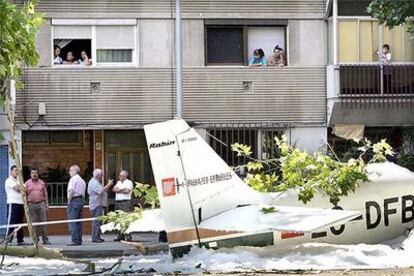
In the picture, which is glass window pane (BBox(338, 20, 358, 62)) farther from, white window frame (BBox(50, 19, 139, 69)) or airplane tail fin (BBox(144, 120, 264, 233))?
airplane tail fin (BBox(144, 120, 264, 233))

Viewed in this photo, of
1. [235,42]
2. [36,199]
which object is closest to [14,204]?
[36,199]

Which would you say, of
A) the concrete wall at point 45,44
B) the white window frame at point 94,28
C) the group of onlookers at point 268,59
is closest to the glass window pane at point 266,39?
the group of onlookers at point 268,59

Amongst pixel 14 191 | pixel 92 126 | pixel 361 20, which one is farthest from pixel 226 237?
pixel 361 20

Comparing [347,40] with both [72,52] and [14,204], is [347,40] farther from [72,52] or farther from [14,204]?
[14,204]

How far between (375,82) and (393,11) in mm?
5669

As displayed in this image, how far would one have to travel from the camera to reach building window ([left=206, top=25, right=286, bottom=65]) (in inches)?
968

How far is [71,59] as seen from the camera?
949 inches

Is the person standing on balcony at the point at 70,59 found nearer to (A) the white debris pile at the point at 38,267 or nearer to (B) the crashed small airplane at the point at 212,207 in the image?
(A) the white debris pile at the point at 38,267

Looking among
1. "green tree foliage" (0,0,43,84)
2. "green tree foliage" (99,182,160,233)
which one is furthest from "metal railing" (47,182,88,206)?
"green tree foliage" (99,182,160,233)

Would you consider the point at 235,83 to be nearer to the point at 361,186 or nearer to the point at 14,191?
the point at 14,191

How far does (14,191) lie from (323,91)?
9901 millimetres

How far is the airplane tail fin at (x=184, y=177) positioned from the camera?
38.3 ft

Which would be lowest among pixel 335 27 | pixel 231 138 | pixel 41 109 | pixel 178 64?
pixel 231 138

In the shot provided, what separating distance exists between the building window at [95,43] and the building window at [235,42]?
7.62 feet
